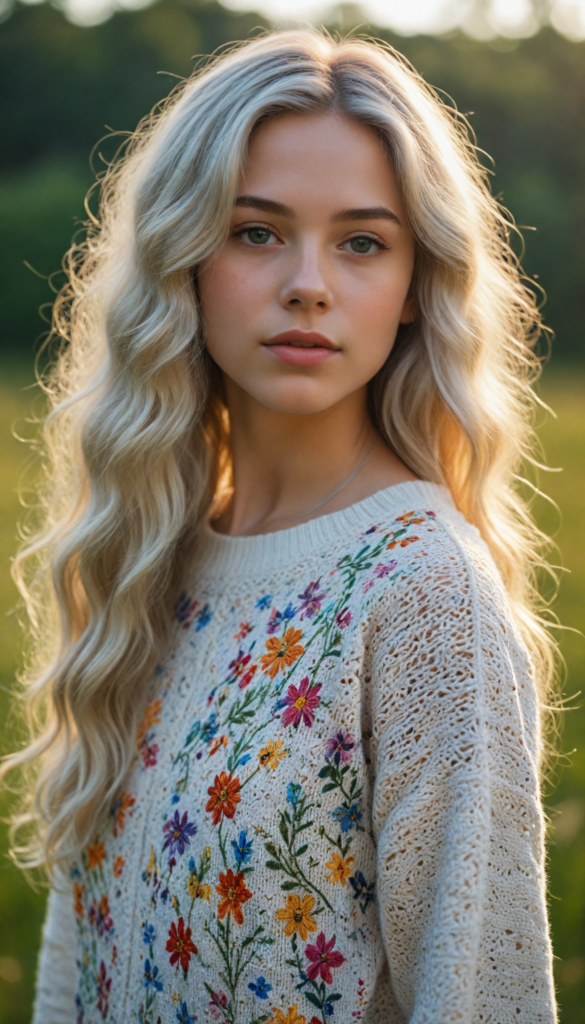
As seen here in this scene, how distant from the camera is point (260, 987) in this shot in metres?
1.29

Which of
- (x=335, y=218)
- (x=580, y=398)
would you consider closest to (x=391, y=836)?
(x=335, y=218)

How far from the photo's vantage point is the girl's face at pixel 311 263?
1439mm

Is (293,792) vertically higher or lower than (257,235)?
lower

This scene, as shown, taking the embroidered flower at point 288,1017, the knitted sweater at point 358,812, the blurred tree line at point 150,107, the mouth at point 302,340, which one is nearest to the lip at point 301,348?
the mouth at point 302,340

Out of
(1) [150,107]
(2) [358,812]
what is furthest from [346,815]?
(1) [150,107]

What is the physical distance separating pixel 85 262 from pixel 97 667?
960 millimetres

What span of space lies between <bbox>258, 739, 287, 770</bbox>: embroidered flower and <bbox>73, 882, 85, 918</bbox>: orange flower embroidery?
0.65m

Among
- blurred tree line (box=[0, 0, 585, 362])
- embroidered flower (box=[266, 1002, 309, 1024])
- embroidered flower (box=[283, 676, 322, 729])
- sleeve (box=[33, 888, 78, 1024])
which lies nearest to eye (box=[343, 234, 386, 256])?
embroidered flower (box=[283, 676, 322, 729])

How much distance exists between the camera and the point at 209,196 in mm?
1509

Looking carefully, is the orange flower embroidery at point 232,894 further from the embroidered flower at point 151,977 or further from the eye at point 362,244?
the eye at point 362,244

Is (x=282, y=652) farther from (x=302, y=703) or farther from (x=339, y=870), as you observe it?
(x=339, y=870)

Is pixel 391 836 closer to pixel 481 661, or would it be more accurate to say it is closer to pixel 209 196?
pixel 481 661

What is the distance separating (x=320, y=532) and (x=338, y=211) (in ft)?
1.79

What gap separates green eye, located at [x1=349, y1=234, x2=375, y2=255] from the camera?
1.49 meters
